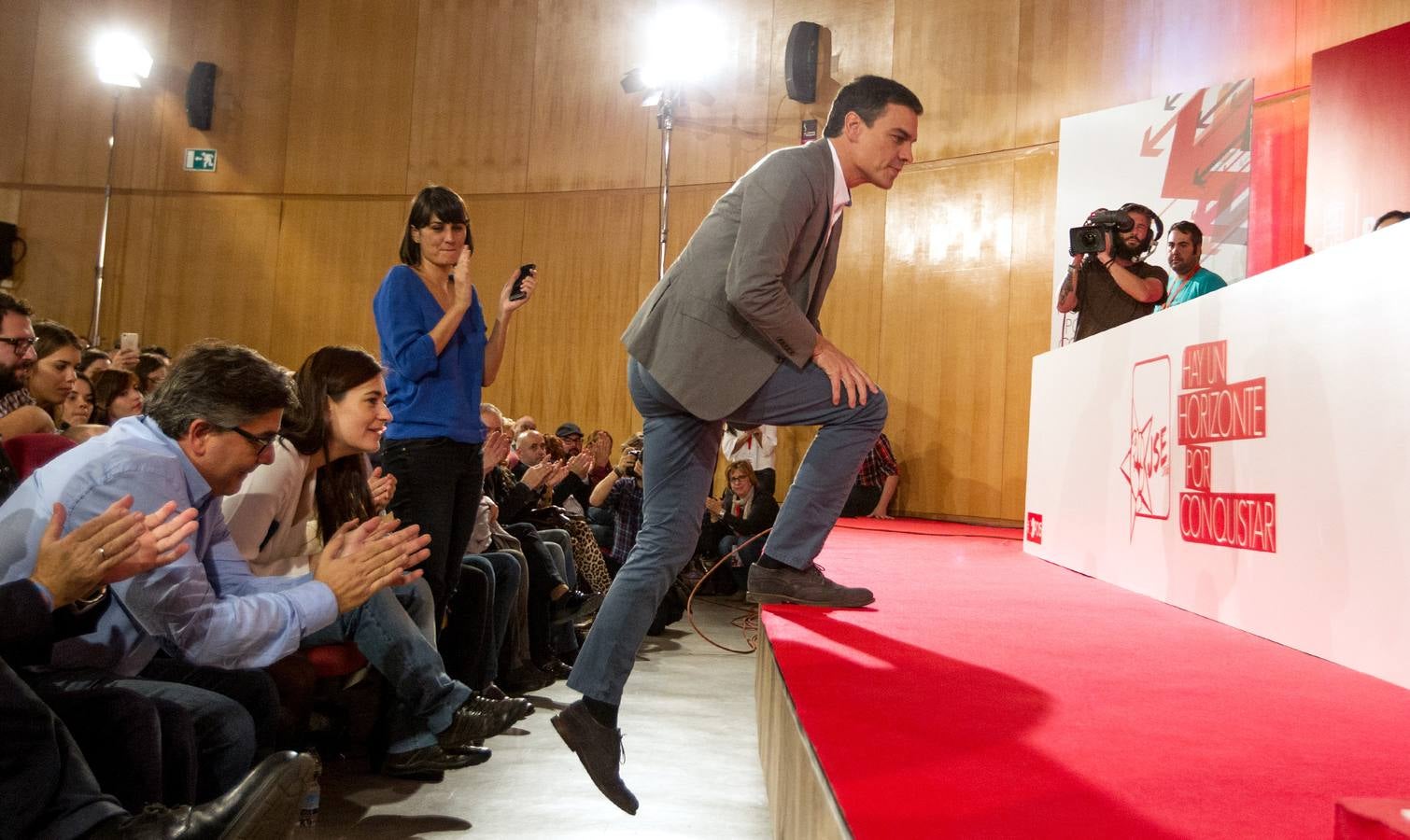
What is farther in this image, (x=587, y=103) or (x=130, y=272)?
(x=130, y=272)

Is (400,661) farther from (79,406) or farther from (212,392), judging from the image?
(79,406)

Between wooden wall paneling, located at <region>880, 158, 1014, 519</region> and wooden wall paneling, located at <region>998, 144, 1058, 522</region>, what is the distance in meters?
0.06

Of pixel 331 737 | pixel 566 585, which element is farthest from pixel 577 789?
pixel 566 585

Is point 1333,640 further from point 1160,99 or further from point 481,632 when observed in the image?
point 1160,99

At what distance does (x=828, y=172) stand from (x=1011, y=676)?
3.13 feet

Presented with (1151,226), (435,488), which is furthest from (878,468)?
(435,488)

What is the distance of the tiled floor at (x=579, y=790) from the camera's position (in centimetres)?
225

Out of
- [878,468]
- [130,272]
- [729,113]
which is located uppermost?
[729,113]

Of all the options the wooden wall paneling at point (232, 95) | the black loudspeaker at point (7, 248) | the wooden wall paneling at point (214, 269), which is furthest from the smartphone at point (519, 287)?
the black loudspeaker at point (7, 248)

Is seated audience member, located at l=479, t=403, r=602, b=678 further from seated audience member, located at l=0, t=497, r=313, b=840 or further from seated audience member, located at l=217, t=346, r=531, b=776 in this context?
seated audience member, located at l=0, t=497, r=313, b=840

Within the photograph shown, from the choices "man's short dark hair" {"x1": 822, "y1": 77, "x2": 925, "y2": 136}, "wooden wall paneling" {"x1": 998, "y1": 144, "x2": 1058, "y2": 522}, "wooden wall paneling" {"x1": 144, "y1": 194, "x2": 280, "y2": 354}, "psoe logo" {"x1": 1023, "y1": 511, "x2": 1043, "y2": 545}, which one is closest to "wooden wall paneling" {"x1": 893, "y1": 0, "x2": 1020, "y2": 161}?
"wooden wall paneling" {"x1": 998, "y1": 144, "x2": 1058, "y2": 522}

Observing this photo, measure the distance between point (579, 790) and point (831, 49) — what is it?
6.70m

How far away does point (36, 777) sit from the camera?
1.35 metres

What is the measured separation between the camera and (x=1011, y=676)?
1805mm
